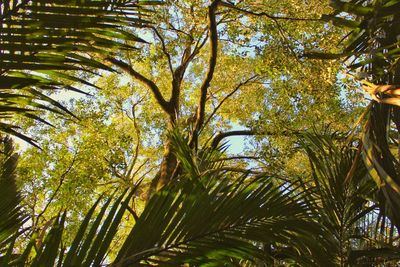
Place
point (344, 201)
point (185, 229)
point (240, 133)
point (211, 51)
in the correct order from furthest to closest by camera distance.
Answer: point (240, 133) → point (211, 51) → point (344, 201) → point (185, 229)

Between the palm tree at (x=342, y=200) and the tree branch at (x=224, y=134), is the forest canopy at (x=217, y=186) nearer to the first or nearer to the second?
the palm tree at (x=342, y=200)

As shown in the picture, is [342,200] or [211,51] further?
[211,51]

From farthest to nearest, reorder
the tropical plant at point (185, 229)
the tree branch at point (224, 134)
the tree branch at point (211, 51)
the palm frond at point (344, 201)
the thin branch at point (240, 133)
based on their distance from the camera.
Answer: the tree branch at point (224, 134) → the thin branch at point (240, 133) → the tree branch at point (211, 51) → the palm frond at point (344, 201) → the tropical plant at point (185, 229)

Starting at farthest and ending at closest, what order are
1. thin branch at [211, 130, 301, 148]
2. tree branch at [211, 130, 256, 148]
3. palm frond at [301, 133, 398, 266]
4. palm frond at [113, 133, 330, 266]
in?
tree branch at [211, 130, 256, 148] → thin branch at [211, 130, 301, 148] → palm frond at [301, 133, 398, 266] → palm frond at [113, 133, 330, 266]

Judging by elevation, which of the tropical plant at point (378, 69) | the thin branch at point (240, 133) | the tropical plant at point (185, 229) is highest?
the thin branch at point (240, 133)

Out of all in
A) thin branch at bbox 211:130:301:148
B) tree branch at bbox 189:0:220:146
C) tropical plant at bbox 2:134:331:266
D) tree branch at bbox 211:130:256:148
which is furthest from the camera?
tree branch at bbox 211:130:256:148

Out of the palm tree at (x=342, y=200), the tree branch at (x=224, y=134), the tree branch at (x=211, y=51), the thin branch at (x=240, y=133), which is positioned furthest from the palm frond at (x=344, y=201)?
the tree branch at (x=224, y=134)

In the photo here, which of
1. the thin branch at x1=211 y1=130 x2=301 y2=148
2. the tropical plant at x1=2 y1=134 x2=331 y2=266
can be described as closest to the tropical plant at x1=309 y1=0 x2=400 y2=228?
the tropical plant at x1=2 y1=134 x2=331 y2=266

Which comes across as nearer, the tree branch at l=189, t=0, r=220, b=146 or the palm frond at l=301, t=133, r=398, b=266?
the palm frond at l=301, t=133, r=398, b=266

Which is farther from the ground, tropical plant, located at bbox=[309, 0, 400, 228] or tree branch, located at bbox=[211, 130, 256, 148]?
tree branch, located at bbox=[211, 130, 256, 148]

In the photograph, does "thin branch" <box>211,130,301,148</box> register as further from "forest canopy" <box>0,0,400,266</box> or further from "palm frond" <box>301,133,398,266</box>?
"palm frond" <box>301,133,398,266</box>

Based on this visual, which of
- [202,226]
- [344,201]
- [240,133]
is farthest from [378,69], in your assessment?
[240,133]

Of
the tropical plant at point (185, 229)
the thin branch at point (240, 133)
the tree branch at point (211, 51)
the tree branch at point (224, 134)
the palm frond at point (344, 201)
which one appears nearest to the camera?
the tropical plant at point (185, 229)

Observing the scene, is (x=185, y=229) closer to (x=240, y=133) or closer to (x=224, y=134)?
(x=224, y=134)
